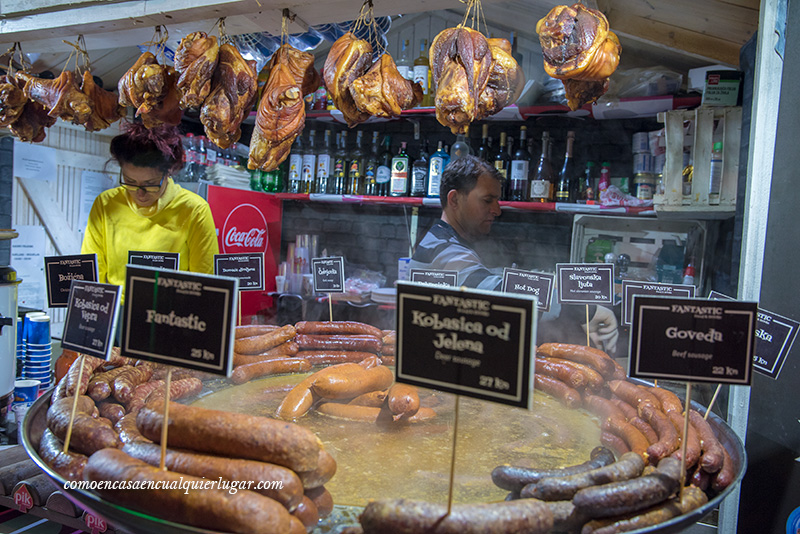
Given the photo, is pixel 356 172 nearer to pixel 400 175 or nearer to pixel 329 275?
pixel 400 175

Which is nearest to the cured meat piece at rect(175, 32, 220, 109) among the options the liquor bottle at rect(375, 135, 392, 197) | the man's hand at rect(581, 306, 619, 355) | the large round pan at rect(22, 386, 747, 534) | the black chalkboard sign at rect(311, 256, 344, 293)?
the black chalkboard sign at rect(311, 256, 344, 293)

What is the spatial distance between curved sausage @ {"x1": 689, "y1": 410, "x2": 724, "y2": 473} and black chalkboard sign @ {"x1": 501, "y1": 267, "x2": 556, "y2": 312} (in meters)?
1.00

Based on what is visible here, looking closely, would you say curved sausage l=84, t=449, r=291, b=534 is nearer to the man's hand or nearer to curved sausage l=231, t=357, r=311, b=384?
curved sausage l=231, t=357, r=311, b=384

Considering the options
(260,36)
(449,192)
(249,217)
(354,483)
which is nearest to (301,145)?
(249,217)

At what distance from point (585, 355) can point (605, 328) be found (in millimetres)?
836

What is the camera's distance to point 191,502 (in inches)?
→ 48.4

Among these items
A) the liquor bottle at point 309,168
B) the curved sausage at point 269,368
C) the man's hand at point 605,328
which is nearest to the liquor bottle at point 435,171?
the liquor bottle at point 309,168

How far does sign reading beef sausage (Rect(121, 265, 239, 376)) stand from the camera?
4.77ft

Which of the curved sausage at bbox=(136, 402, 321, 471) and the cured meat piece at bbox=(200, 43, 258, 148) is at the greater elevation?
the cured meat piece at bbox=(200, 43, 258, 148)

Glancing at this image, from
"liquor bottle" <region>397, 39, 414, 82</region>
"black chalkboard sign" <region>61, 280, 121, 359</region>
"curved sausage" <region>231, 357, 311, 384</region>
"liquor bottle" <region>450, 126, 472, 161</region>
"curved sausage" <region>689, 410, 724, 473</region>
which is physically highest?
"liquor bottle" <region>397, 39, 414, 82</region>

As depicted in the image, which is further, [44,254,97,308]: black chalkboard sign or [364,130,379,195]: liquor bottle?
[364,130,379,195]: liquor bottle

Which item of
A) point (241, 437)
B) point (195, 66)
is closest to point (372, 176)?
point (195, 66)

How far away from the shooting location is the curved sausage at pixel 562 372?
2436mm

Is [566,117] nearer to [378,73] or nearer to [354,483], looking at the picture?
[378,73]
